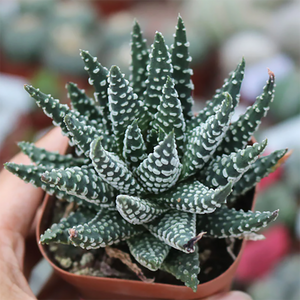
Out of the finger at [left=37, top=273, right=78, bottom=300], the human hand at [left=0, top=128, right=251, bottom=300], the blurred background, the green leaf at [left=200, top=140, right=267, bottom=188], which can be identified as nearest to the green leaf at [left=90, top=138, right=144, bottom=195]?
the green leaf at [left=200, top=140, right=267, bottom=188]

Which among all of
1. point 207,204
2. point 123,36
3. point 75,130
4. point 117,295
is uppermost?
point 123,36

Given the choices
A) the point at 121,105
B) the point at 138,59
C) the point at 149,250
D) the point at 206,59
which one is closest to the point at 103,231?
the point at 149,250

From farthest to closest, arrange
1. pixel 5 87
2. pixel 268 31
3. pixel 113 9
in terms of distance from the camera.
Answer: pixel 113 9 → pixel 268 31 → pixel 5 87

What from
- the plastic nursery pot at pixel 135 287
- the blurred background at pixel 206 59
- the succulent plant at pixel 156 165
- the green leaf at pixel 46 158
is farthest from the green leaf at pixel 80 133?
the blurred background at pixel 206 59

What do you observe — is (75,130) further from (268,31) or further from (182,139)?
(268,31)

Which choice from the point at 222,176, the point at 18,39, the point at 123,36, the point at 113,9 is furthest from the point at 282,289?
the point at 113,9

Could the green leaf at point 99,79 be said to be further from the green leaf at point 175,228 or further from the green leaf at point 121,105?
the green leaf at point 175,228

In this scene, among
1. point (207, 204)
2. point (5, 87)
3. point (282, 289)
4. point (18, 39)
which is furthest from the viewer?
point (18, 39)
